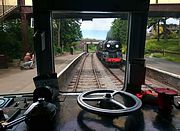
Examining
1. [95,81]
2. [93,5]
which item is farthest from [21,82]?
[93,5]

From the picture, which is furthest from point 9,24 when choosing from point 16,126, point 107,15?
point 16,126

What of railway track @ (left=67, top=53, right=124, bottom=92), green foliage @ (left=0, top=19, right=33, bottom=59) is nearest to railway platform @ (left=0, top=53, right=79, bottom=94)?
railway track @ (left=67, top=53, right=124, bottom=92)

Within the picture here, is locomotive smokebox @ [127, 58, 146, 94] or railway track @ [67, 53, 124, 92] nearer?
locomotive smokebox @ [127, 58, 146, 94]

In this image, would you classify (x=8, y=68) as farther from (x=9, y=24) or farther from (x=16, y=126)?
(x=16, y=126)

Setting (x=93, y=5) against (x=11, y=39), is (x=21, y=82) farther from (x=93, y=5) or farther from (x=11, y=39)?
(x=11, y=39)

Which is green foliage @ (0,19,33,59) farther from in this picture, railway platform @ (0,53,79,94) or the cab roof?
the cab roof

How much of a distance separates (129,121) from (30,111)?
0.68 metres

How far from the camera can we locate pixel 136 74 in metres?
2.05

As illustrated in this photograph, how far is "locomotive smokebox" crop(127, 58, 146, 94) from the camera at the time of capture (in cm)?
203

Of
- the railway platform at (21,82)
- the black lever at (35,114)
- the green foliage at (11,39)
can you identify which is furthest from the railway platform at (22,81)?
the green foliage at (11,39)

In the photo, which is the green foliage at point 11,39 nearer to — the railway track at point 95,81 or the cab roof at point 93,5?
the railway track at point 95,81

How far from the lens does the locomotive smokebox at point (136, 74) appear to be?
2.03 meters

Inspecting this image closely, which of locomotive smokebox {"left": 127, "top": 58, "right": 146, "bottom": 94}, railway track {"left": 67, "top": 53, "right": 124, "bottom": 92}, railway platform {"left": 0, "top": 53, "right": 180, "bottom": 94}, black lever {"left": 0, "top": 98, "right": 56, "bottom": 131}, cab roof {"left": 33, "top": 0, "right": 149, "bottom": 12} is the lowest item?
railway track {"left": 67, "top": 53, "right": 124, "bottom": 92}

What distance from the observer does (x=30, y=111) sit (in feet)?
4.35
